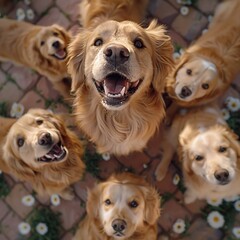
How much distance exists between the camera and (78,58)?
3.31 metres

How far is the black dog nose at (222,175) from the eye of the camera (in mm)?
3379

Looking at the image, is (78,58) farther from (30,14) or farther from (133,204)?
(30,14)

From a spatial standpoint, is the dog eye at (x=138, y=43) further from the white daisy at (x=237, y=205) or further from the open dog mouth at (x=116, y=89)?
the white daisy at (x=237, y=205)

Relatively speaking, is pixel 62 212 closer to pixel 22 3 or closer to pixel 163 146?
pixel 163 146

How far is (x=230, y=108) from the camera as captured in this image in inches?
179

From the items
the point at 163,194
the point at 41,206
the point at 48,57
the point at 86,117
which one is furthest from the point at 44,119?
the point at 163,194

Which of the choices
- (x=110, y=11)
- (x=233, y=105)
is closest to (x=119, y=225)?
(x=233, y=105)

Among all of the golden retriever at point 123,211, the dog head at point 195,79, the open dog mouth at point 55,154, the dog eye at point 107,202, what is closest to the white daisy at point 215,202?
the golden retriever at point 123,211

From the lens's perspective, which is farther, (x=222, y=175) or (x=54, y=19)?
(x=54, y=19)

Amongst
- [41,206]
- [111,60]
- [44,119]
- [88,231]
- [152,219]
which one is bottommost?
[41,206]

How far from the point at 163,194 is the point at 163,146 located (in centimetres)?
57

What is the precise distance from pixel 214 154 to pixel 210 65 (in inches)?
37.7

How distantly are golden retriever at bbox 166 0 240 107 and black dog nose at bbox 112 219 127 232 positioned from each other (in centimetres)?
140

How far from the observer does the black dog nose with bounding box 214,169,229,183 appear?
11.1ft
